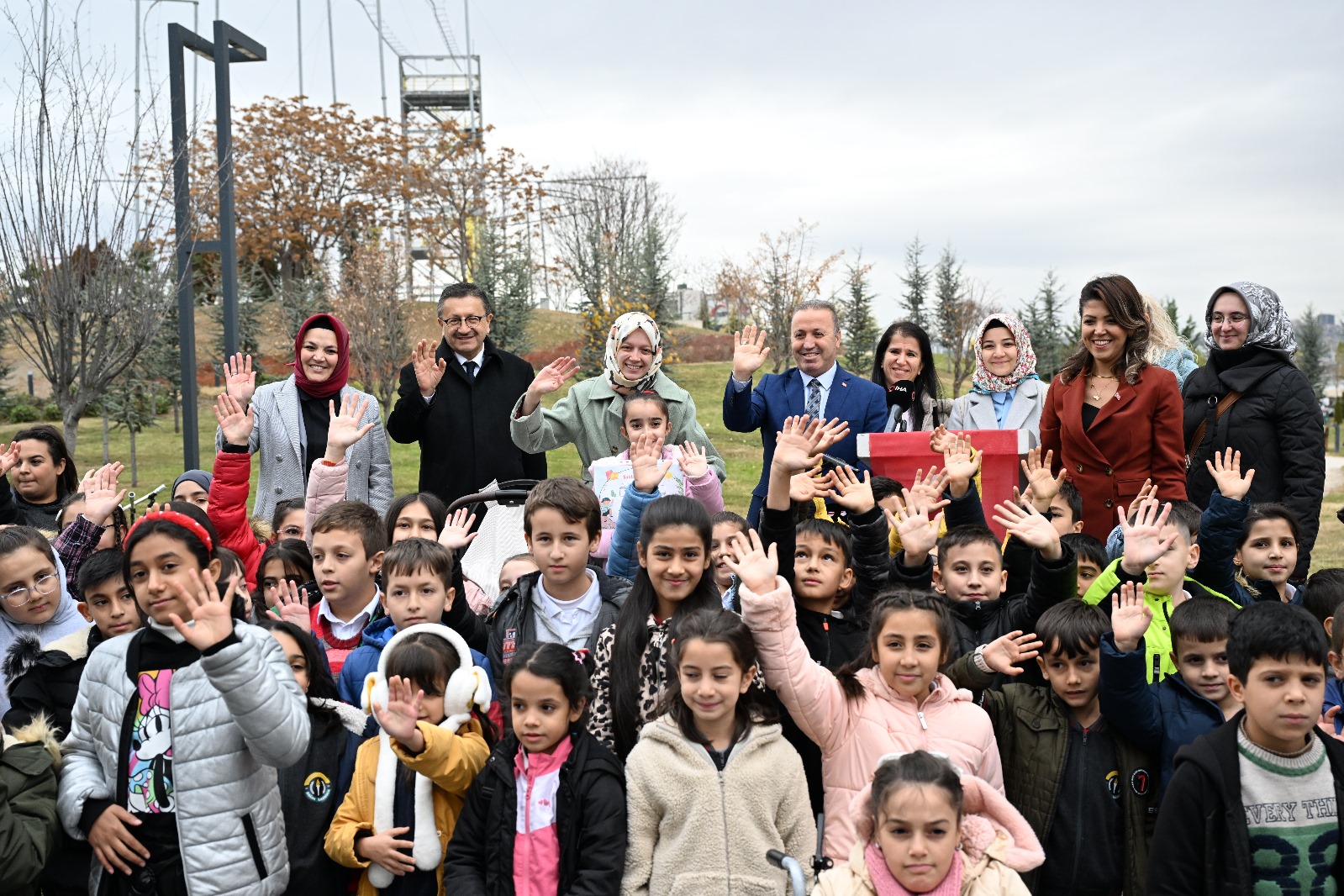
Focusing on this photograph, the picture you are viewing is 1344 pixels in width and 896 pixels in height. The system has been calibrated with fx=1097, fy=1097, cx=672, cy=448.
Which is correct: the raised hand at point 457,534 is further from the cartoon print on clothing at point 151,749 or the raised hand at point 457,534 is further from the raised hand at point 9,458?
the raised hand at point 9,458

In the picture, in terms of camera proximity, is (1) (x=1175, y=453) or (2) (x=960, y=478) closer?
(2) (x=960, y=478)

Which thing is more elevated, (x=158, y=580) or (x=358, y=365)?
(x=358, y=365)

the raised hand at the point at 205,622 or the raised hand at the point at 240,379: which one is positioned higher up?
the raised hand at the point at 240,379

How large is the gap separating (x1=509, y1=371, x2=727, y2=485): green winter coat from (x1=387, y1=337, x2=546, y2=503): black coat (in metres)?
0.30

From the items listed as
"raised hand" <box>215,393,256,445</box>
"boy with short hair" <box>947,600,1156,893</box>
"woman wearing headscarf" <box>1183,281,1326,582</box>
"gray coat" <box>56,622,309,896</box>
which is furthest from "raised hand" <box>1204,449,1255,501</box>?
"raised hand" <box>215,393,256,445</box>

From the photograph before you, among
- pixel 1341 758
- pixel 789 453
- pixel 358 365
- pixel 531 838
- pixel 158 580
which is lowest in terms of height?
pixel 531 838

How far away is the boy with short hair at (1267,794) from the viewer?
3061 millimetres

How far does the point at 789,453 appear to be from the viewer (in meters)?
4.17

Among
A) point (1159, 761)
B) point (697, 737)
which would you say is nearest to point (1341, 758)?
point (1159, 761)

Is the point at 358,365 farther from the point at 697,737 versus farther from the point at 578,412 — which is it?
the point at 697,737

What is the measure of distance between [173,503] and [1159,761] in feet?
13.3

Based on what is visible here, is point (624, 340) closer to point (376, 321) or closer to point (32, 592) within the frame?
point (32, 592)

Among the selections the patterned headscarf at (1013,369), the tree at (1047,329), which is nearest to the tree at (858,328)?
the tree at (1047,329)

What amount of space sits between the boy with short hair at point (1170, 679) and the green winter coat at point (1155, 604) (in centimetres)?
11
